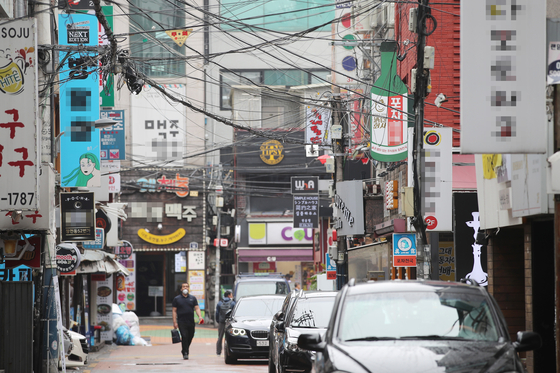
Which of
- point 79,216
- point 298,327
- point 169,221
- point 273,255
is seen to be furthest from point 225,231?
point 298,327

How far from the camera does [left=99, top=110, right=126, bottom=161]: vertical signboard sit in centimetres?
2398

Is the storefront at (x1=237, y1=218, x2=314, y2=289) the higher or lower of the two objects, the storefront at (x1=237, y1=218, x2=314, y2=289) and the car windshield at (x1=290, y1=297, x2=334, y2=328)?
the lower

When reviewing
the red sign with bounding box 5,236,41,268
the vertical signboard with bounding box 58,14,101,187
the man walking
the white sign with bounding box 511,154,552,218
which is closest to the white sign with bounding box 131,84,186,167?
the man walking

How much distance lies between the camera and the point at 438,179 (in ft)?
53.3

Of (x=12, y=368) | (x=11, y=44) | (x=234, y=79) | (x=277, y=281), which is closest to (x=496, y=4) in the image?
(x=11, y=44)

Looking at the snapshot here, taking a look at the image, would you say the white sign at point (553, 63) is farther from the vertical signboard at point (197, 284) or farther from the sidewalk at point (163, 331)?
the vertical signboard at point (197, 284)

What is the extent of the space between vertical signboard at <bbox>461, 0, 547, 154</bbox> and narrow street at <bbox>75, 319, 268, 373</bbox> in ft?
Result: 30.4

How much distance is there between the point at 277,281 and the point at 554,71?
18.1 metres

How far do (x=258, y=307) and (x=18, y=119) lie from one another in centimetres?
1018

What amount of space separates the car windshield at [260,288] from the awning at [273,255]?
20.5 meters

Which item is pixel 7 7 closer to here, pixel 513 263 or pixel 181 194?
pixel 513 263

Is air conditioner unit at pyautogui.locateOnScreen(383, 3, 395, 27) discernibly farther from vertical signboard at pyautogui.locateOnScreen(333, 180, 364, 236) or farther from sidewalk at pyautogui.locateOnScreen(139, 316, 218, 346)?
sidewalk at pyautogui.locateOnScreen(139, 316, 218, 346)

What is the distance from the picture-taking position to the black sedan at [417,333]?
20.4ft

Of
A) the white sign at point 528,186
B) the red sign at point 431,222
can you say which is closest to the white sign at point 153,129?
the red sign at point 431,222
